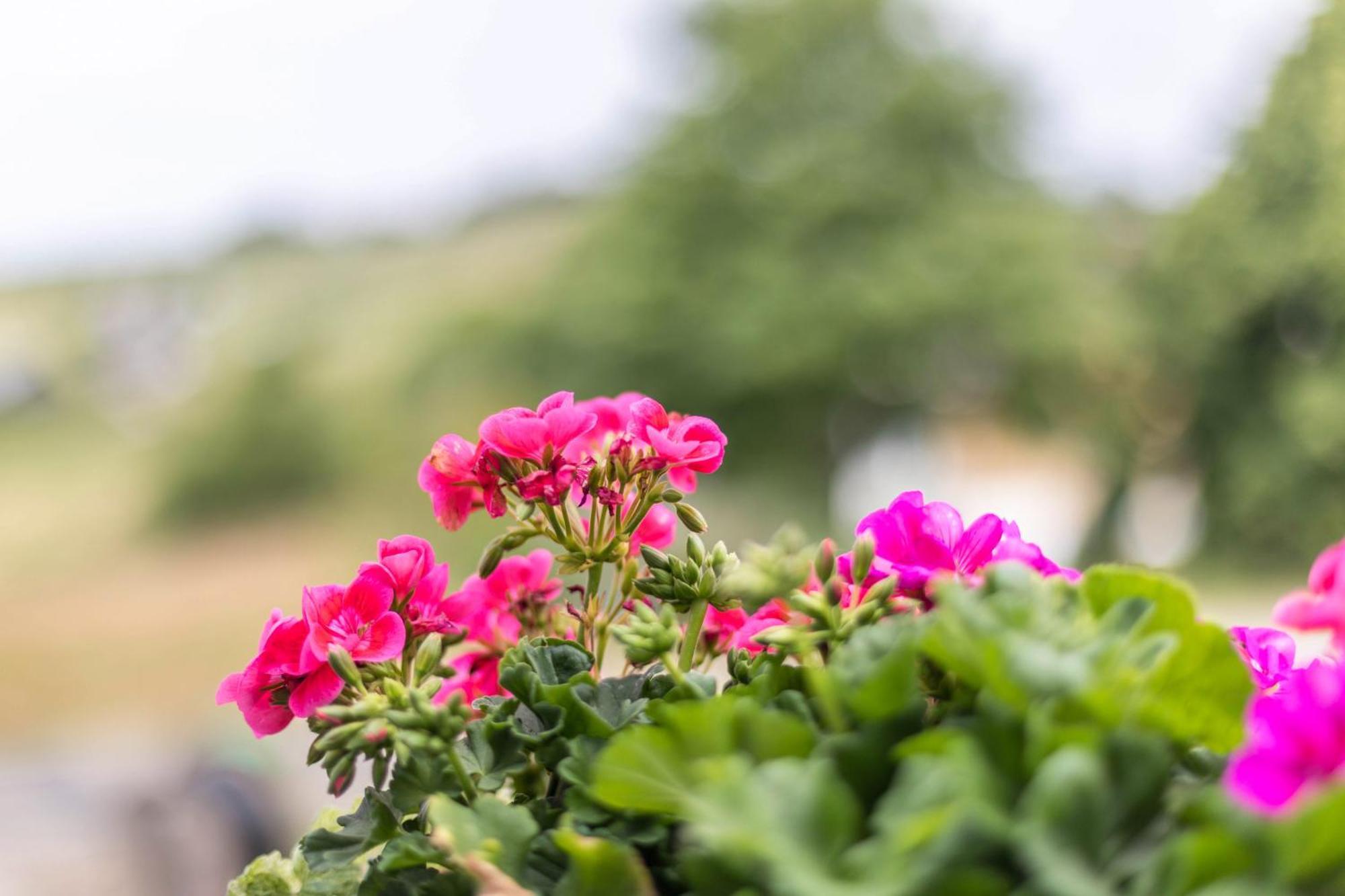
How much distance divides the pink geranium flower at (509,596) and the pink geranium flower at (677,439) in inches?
3.6

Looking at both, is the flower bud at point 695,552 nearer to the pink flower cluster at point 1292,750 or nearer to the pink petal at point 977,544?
the pink petal at point 977,544

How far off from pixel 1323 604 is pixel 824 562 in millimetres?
214

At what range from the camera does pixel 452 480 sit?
548 mm

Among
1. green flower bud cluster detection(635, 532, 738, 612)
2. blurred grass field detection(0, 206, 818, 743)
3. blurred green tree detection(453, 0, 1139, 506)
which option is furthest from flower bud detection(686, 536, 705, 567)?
blurred green tree detection(453, 0, 1139, 506)

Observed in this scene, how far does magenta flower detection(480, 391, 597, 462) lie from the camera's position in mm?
504

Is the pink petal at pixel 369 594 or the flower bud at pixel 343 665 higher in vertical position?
the pink petal at pixel 369 594

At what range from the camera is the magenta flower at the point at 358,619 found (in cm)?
47

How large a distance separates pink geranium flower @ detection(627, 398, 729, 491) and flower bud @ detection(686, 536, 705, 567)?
0.04 metres

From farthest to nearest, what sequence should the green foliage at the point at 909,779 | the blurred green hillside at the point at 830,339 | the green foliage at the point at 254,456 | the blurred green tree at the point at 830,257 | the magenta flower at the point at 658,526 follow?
the green foliage at the point at 254,456, the blurred green tree at the point at 830,257, the blurred green hillside at the point at 830,339, the magenta flower at the point at 658,526, the green foliage at the point at 909,779

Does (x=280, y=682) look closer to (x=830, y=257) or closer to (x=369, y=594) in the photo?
(x=369, y=594)

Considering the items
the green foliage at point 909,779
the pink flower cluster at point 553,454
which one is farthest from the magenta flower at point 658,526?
the green foliage at point 909,779

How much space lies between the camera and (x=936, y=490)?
36.7 ft

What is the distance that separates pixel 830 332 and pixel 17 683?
25.0ft

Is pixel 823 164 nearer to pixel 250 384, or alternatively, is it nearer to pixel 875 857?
pixel 250 384
